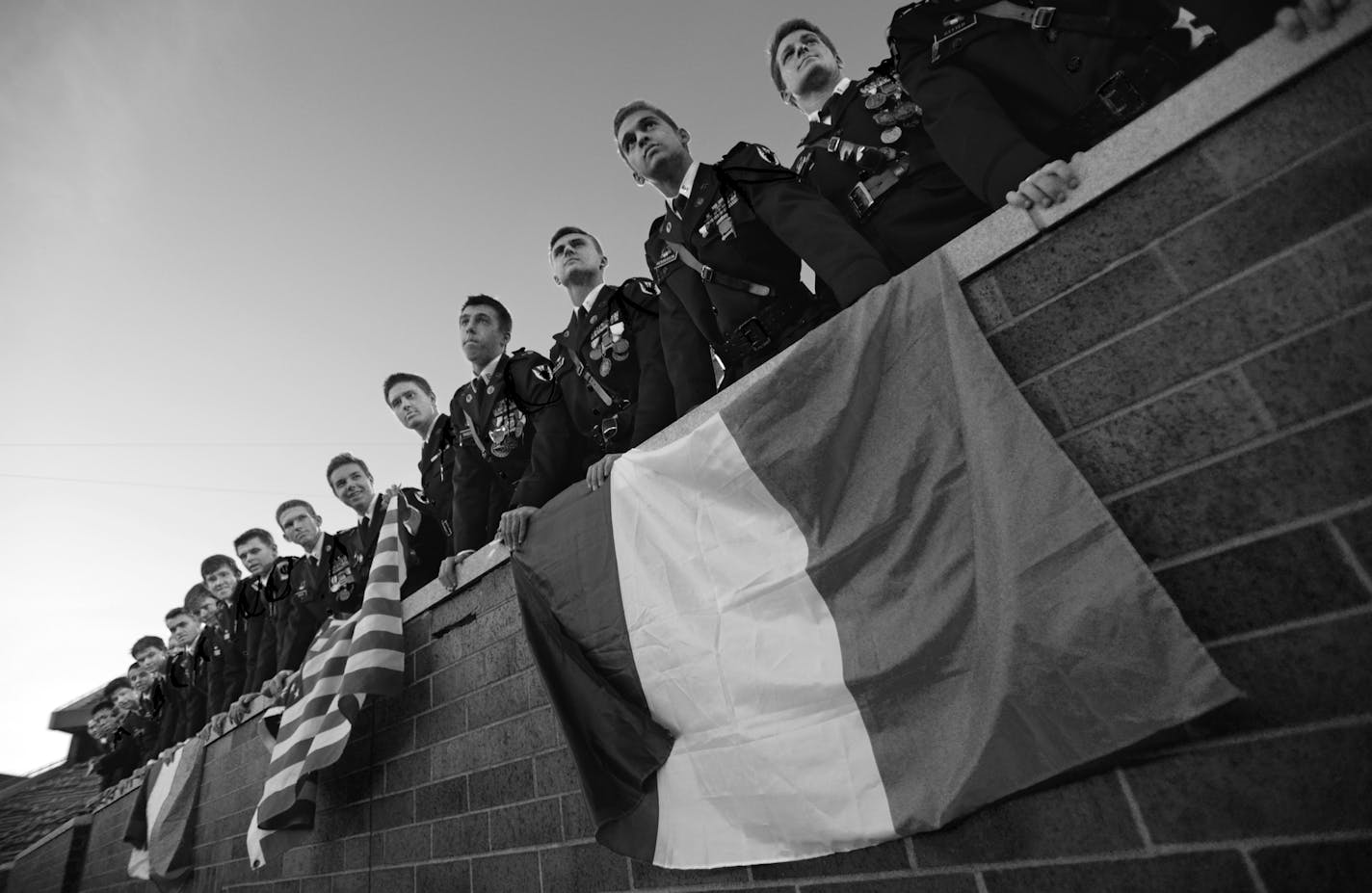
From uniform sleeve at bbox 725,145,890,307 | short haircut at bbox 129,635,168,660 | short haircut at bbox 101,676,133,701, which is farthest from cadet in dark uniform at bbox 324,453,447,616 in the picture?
short haircut at bbox 101,676,133,701

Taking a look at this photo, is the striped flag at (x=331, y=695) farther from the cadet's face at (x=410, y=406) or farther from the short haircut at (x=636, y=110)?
the short haircut at (x=636, y=110)

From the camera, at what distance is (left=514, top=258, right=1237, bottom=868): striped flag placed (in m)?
1.08

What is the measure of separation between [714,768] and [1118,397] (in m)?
1.20

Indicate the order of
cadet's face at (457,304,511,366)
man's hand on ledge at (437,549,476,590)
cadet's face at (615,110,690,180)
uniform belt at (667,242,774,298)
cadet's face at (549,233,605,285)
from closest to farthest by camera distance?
uniform belt at (667,242,774,298)
cadet's face at (615,110,690,180)
man's hand on ledge at (437,549,476,590)
cadet's face at (549,233,605,285)
cadet's face at (457,304,511,366)

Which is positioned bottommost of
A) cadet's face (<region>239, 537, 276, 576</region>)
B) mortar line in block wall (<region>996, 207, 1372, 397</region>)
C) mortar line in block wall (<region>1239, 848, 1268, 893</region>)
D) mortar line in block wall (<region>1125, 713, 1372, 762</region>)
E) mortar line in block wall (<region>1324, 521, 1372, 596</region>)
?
mortar line in block wall (<region>1239, 848, 1268, 893</region>)

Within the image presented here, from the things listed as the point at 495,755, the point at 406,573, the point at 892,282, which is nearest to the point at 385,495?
the point at 406,573

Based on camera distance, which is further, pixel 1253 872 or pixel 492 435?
pixel 492 435

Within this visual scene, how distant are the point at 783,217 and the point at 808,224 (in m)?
0.12

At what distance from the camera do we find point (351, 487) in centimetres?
444

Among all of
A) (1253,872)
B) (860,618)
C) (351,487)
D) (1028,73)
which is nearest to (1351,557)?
(1253,872)

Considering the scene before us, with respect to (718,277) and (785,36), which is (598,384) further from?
(785,36)

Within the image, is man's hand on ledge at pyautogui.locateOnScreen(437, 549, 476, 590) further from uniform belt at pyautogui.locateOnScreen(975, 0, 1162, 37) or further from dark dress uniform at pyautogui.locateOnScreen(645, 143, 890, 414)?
uniform belt at pyautogui.locateOnScreen(975, 0, 1162, 37)

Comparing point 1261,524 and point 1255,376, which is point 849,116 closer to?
point 1255,376

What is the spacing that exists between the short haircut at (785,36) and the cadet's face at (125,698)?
1140cm
